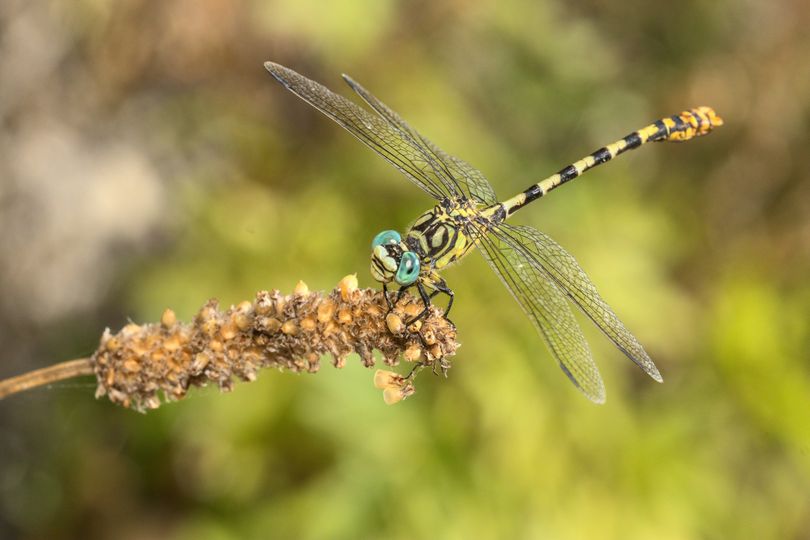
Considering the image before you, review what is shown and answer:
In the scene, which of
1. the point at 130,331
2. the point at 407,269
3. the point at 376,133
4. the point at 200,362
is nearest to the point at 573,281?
the point at 407,269

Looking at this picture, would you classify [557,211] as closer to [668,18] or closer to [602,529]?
[602,529]

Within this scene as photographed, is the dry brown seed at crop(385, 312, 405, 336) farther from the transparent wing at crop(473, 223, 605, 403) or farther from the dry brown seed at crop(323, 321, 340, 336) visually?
the transparent wing at crop(473, 223, 605, 403)

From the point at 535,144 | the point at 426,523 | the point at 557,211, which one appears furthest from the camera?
the point at 535,144

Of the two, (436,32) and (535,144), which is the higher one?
(436,32)

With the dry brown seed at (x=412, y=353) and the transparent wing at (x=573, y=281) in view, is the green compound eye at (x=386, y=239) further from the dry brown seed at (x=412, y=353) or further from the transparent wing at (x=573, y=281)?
the dry brown seed at (x=412, y=353)

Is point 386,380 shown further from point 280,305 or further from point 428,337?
point 280,305

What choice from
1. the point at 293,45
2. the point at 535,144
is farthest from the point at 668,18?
the point at 293,45

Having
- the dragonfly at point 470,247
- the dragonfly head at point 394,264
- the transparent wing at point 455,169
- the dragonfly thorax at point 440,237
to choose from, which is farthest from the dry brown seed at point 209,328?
the transparent wing at point 455,169
